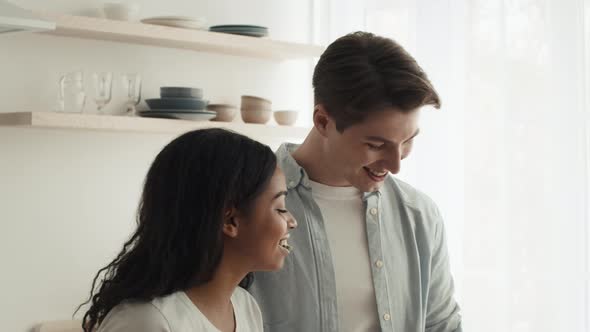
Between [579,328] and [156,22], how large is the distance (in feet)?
6.15


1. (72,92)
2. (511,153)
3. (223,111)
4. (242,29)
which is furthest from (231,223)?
(242,29)

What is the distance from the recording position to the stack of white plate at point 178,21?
354cm

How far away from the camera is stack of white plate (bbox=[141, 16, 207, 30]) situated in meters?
3.54

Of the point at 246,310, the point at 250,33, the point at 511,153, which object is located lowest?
the point at 246,310

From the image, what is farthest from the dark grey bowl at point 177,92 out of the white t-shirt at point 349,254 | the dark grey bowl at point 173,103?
the white t-shirt at point 349,254

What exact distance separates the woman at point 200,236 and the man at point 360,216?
0.16 metres

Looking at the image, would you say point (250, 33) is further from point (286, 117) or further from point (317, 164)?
point (317, 164)

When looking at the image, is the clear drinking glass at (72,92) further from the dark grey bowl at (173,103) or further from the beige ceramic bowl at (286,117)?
the beige ceramic bowl at (286,117)

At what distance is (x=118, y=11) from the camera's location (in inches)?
136

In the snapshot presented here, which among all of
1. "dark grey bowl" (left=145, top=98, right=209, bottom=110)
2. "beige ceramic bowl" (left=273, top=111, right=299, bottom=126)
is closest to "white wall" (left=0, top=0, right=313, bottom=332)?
"dark grey bowl" (left=145, top=98, right=209, bottom=110)

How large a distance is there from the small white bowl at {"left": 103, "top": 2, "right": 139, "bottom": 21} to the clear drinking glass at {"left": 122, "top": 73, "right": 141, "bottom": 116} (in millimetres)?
212

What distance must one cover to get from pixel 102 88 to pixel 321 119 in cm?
176

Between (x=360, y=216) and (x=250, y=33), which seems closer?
(x=360, y=216)

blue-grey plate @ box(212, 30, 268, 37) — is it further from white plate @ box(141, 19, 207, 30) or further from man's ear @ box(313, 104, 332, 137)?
man's ear @ box(313, 104, 332, 137)
